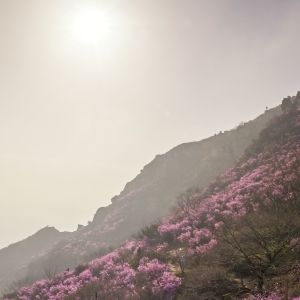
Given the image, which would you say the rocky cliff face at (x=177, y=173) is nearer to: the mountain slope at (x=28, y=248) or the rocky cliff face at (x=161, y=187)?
the rocky cliff face at (x=161, y=187)

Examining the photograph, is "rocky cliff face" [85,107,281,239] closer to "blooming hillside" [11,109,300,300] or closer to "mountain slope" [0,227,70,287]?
"blooming hillside" [11,109,300,300]

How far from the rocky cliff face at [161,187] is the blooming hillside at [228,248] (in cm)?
A: 1667

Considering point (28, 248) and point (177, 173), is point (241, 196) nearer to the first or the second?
point (177, 173)

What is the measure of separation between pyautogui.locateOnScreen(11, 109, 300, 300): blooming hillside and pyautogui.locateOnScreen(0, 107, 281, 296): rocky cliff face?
16670mm

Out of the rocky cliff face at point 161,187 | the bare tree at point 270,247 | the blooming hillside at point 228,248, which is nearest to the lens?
the bare tree at point 270,247

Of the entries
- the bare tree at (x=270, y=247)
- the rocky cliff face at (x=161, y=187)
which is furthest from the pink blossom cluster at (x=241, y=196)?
the rocky cliff face at (x=161, y=187)

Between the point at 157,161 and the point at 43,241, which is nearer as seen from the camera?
the point at 157,161

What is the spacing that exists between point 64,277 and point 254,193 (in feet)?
68.2

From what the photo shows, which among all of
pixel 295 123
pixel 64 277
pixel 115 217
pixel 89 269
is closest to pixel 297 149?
pixel 295 123

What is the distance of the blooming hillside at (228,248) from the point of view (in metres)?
8.58

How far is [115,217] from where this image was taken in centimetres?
6500

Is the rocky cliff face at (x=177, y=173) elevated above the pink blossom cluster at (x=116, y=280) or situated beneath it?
elevated above

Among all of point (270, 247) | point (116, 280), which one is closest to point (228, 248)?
point (270, 247)

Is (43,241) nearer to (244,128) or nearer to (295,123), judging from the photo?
(244,128)
